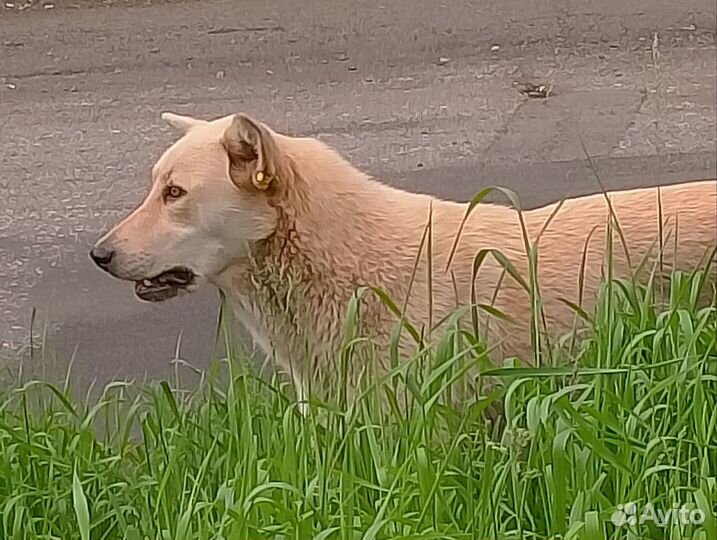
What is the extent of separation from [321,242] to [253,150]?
307 millimetres

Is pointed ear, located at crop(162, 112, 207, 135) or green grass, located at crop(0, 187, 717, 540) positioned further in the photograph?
pointed ear, located at crop(162, 112, 207, 135)

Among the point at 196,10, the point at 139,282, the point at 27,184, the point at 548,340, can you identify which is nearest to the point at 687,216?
the point at 548,340

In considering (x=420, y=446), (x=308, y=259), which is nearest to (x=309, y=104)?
(x=308, y=259)

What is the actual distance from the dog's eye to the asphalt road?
105 cm

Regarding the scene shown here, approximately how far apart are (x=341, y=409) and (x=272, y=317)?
576mm

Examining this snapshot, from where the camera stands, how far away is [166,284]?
3.86 metres

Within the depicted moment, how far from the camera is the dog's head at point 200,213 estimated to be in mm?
3715

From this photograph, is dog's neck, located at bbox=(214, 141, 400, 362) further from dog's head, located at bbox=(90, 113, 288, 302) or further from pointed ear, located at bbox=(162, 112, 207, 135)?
pointed ear, located at bbox=(162, 112, 207, 135)

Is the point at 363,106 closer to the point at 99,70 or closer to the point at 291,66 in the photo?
the point at 291,66

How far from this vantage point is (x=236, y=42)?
8477 mm

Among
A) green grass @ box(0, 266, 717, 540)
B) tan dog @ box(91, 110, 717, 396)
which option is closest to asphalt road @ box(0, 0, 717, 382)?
tan dog @ box(91, 110, 717, 396)

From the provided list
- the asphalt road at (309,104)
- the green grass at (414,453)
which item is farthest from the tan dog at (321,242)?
the asphalt road at (309,104)

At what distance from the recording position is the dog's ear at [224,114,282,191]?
3.66 meters
